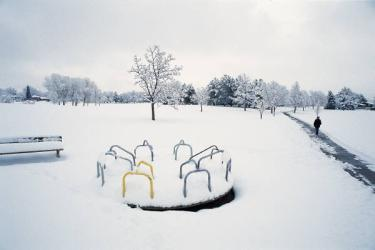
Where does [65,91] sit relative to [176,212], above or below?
above

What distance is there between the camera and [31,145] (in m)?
10.8

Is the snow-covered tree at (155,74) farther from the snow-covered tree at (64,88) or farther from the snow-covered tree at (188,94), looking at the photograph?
the snow-covered tree at (188,94)

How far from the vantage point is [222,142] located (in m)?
15.7

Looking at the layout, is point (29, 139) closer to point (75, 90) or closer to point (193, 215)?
point (193, 215)

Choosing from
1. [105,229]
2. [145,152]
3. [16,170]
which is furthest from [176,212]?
[145,152]

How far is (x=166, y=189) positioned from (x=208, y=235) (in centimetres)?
220

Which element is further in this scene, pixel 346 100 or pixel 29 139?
pixel 346 100

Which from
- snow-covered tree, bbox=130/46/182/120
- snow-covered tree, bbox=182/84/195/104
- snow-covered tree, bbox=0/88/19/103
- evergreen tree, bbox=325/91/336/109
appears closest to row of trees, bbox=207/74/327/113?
snow-covered tree, bbox=182/84/195/104

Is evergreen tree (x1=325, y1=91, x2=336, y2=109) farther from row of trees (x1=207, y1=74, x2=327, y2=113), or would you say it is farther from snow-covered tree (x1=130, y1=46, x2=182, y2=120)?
snow-covered tree (x1=130, y1=46, x2=182, y2=120)

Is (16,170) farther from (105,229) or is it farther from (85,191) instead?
(105,229)

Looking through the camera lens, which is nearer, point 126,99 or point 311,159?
point 311,159

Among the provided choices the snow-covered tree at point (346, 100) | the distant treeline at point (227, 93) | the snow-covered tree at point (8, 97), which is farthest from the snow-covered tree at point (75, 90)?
the snow-covered tree at point (346, 100)

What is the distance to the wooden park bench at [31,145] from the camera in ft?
31.6

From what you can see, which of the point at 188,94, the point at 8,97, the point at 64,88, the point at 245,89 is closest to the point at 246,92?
the point at 245,89
